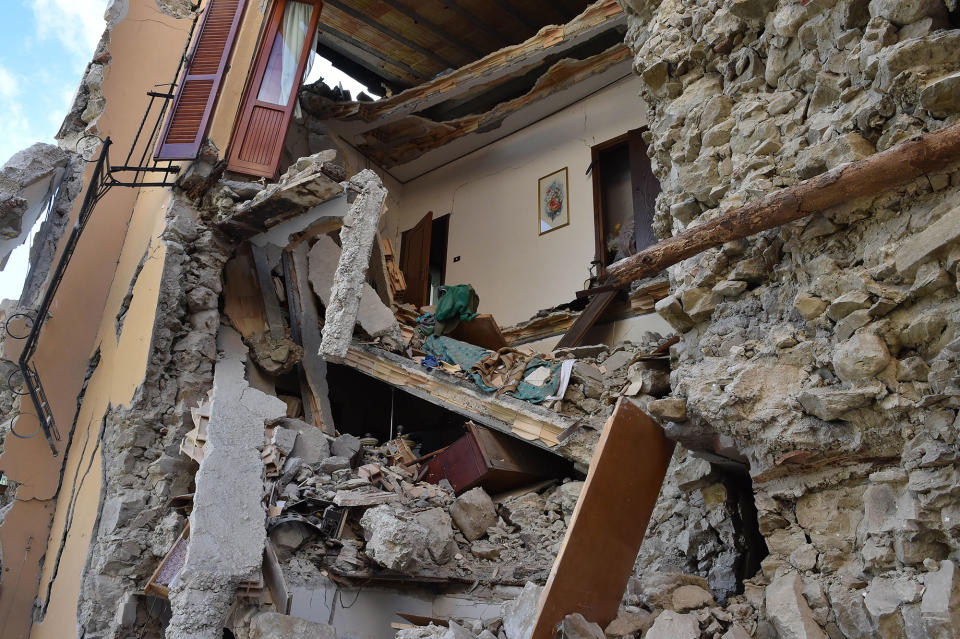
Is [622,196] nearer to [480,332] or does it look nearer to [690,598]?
[480,332]

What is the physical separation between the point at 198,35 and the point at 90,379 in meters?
5.40

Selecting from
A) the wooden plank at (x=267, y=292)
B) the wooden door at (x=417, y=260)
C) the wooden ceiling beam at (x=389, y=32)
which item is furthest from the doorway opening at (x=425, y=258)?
the wooden plank at (x=267, y=292)

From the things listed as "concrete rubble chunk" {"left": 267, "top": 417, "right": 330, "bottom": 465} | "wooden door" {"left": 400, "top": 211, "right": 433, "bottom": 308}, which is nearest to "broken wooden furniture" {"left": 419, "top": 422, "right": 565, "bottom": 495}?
"concrete rubble chunk" {"left": 267, "top": 417, "right": 330, "bottom": 465}

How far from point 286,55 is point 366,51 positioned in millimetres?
4056

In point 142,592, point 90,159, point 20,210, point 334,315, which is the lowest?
point 142,592

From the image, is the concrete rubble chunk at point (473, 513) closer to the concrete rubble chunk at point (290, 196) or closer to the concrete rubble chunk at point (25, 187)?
the concrete rubble chunk at point (290, 196)

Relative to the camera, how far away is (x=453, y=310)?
33.4ft

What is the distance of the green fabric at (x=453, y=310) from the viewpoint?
10.2 meters

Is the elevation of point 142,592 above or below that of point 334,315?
below

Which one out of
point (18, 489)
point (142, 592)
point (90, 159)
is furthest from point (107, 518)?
point (90, 159)

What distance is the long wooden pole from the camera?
114 inches

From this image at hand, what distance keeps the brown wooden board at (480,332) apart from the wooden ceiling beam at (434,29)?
679 cm

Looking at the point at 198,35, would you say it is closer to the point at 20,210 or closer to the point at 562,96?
the point at 20,210

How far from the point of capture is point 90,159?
9414mm
